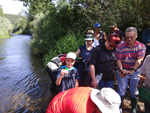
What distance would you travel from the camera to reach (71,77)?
2836 millimetres

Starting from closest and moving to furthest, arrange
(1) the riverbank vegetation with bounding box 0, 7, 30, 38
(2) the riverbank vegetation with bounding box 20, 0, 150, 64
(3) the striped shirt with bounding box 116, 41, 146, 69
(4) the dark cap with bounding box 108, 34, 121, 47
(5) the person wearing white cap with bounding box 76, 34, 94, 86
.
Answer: (4) the dark cap with bounding box 108, 34, 121, 47 → (3) the striped shirt with bounding box 116, 41, 146, 69 → (5) the person wearing white cap with bounding box 76, 34, 94, 86 → (2) the riverbank vegetation with bounding box 20, 0, 150, 64 → (1) the riverbank vegetation with bounding box 0, 7, 30, 38

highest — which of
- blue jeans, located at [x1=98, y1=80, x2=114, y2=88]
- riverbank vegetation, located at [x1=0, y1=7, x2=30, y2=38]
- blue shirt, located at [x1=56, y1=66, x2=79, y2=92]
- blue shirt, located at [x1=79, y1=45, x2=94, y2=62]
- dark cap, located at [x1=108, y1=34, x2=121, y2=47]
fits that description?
riverbank vegetation, located at [x1=0, y1=7, x2=30, y2=38]

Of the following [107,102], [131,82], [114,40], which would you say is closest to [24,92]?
[131,82]

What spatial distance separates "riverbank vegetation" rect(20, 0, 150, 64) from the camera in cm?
483

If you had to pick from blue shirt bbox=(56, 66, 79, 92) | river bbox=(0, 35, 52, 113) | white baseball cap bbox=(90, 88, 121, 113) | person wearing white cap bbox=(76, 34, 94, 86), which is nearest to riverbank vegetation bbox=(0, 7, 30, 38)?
river bbox=(0, 35, 52, 113)

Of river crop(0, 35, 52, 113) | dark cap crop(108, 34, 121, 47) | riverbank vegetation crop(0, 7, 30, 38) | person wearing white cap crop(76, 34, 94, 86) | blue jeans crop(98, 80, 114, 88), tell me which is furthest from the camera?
riverbank vegetation crop(0, 7, 30, 38)

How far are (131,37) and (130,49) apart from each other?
0.81ft

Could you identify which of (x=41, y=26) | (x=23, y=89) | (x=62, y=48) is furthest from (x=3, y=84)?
(x=41, y=26)

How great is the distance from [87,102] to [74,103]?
0.14 metres

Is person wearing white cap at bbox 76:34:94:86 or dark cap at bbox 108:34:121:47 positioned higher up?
dark cap at bbox 108:34:121:47

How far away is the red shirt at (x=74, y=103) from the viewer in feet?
4.87

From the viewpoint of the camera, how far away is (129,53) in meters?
2.68

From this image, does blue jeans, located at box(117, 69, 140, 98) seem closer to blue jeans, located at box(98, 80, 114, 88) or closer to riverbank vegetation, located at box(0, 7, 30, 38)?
blue jeans, located at box(98, 80, 114, 88)

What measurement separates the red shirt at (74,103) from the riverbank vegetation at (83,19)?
13.3 ft
